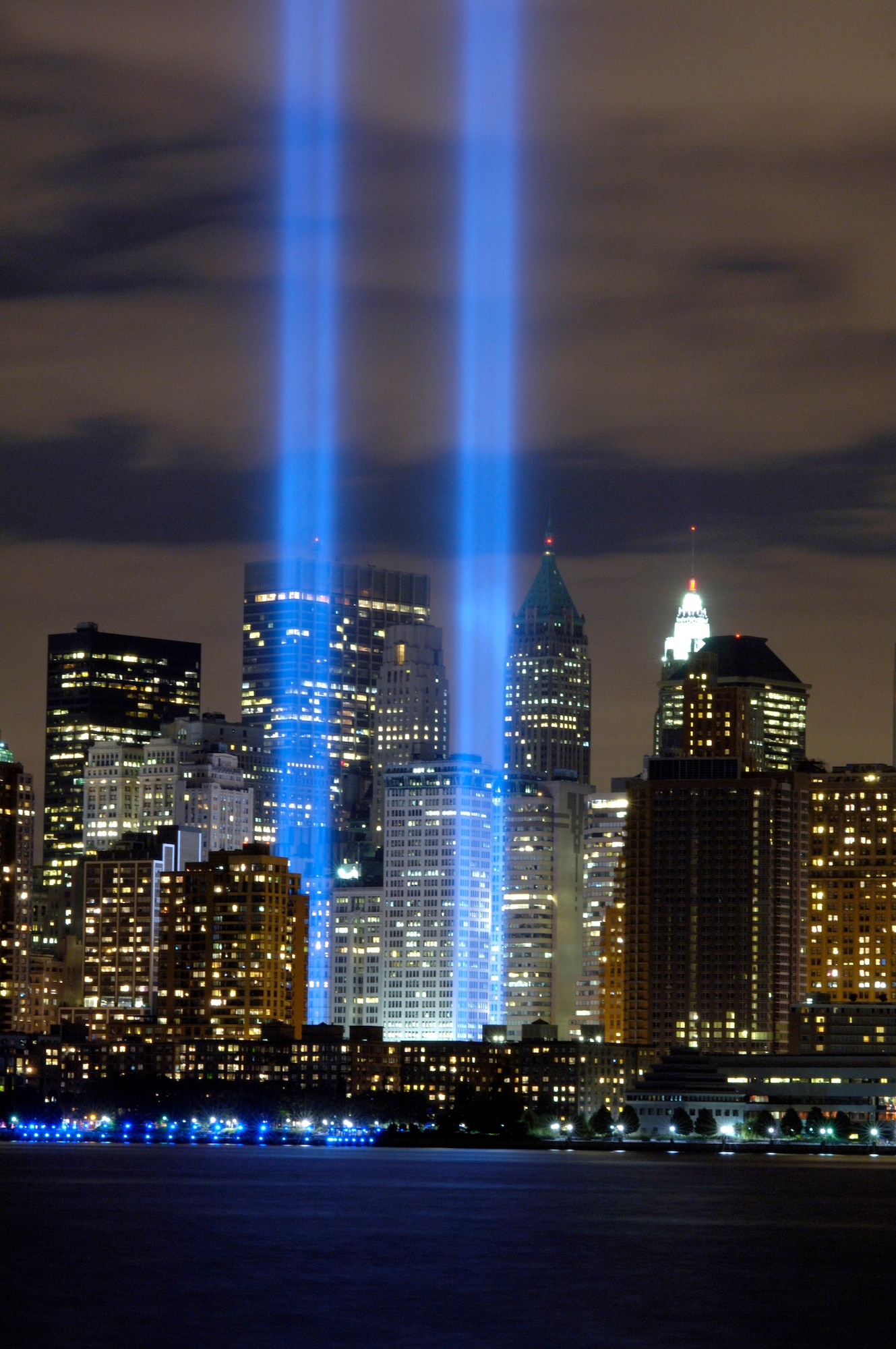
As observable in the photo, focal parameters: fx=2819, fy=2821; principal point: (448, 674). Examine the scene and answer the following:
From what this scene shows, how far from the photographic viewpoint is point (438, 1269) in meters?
129

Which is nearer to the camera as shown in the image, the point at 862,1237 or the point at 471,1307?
the point at 471,1307

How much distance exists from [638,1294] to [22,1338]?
1141 inches

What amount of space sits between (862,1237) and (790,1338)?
46.6m

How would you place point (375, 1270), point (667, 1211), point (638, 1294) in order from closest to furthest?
1. point (638, 1294)
2. point (375, 1270)
3. point (667, 1211)

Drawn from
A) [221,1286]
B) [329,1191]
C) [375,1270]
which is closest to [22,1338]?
[221,1286]

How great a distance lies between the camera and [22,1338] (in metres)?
102

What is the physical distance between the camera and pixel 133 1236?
146 m

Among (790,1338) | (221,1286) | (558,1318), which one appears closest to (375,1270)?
(221,1286)

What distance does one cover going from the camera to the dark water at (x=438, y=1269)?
106375 mm

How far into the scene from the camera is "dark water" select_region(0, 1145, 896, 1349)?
349ft

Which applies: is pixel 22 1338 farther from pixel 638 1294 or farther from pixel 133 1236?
pixel 133 1236

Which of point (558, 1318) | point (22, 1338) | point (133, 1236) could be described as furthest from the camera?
point (133, 1236)

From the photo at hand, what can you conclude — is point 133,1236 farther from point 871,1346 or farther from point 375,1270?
point 871,1346

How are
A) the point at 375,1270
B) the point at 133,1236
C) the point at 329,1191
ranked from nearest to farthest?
the point at 375,1270, the point at 133,1236, the point at 329,1191
